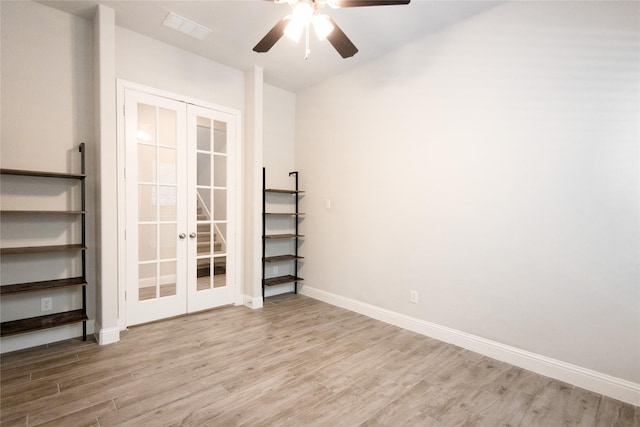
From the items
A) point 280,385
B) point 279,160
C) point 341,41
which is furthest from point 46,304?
point 341,41

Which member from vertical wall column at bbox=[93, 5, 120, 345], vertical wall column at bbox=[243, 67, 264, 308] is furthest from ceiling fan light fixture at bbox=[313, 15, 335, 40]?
vertical wall column at bbox=[93, 5, 120, 345]

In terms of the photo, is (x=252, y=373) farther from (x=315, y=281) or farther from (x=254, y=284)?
(x=315, y=281)

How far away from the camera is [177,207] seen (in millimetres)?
3395

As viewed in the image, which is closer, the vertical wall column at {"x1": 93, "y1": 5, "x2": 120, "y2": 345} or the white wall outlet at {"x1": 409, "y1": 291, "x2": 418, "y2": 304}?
the vertical wall column at {"x1": 93, "y1": 5, "x2": 120, "y2": 345}

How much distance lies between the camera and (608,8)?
83.2 inches

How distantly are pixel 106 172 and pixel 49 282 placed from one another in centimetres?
109

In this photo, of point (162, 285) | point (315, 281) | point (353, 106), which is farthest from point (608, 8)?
point (162, 285)

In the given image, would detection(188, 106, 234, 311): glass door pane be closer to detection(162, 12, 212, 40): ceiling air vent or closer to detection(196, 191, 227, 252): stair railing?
detection(196, 191, 227, 252): stair railing

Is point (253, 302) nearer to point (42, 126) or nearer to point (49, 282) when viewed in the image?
point (49, 282)

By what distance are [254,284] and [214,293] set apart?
495 mm

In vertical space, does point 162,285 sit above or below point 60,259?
below

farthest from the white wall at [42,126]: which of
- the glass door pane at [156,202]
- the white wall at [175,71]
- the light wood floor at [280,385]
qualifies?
the light wood floor at [280,385]

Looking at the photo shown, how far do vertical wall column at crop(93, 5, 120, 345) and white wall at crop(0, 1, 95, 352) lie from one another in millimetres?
194

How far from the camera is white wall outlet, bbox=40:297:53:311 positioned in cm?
271
